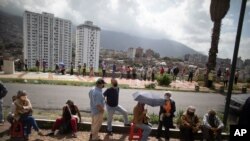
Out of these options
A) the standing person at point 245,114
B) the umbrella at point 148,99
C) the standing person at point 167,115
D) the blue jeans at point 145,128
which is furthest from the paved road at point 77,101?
the standing person at point 245,114

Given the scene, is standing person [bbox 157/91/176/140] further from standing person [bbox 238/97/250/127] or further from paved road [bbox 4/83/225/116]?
standing person [bbox 238/97/250/127]

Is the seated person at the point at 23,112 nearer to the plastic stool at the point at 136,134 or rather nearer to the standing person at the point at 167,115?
the plastic stool at the point at 136,134

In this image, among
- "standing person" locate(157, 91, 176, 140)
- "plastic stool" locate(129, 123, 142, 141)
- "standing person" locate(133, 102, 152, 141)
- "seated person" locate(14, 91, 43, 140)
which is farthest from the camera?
"standing person" locate(157, 91, 176, 140)

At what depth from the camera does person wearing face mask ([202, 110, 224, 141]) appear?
716cm

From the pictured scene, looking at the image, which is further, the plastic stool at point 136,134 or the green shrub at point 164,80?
the green shrub at point 164,80

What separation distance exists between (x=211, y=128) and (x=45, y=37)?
410ft

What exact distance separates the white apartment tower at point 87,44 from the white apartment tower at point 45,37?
25.4 feet

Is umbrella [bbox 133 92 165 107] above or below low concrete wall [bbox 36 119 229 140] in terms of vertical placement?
above

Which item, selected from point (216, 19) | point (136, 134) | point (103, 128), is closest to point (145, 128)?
point (136, 134)

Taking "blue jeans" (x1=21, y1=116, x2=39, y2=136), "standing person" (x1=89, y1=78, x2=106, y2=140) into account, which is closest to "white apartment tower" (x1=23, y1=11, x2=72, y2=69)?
"blue jeans" (x1=21, y1=116, x2=39, y2=136)

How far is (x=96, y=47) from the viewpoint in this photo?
139375 millimetres

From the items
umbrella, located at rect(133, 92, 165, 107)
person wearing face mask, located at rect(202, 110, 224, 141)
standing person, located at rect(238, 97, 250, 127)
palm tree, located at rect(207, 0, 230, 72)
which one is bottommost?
person wearing face mask, located at rect(202, 110, 224, 141)

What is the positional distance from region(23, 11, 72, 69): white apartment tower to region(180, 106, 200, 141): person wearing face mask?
376ft

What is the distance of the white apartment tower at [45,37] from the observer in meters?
118
